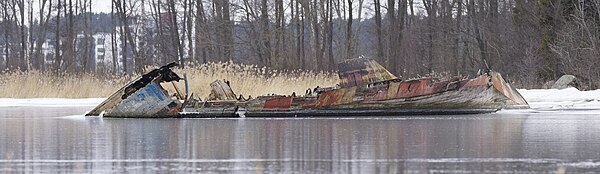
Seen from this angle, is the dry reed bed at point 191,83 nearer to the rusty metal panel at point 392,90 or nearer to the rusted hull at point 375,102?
the rusted hull at point 375,102

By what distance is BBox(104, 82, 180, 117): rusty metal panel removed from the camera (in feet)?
57.2

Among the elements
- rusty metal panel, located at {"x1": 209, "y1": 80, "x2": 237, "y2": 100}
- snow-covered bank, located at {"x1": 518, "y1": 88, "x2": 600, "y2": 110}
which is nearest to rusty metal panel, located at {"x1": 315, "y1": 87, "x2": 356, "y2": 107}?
rusty metal panel, located at {"x1": 209, "y1": 80, "x2": 237, "y2": 100}

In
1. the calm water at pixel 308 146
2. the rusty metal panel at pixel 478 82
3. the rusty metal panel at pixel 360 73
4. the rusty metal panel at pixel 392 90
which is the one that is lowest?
the calm water at pixel 308 146

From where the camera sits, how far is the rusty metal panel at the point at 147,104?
687 inches

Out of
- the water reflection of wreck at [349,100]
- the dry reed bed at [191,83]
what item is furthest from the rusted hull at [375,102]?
the dry reed bed at [191,83]

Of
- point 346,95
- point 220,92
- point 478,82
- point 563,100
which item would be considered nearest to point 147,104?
point 220,92

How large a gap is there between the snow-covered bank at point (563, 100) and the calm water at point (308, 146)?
402 centimetres

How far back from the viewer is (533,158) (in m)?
8.62

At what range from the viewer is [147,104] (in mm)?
17484

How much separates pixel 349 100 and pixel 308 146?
752 centimetres

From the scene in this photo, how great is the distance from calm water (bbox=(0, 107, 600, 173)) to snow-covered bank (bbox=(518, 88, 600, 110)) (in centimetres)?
402

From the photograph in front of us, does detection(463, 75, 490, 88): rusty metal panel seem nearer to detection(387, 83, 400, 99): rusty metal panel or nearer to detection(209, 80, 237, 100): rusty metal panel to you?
detection(387, 83, 400, 99): rusty metal panel

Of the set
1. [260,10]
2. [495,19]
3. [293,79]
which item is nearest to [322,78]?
[293,79]

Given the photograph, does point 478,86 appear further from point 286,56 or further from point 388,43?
point 388,43
